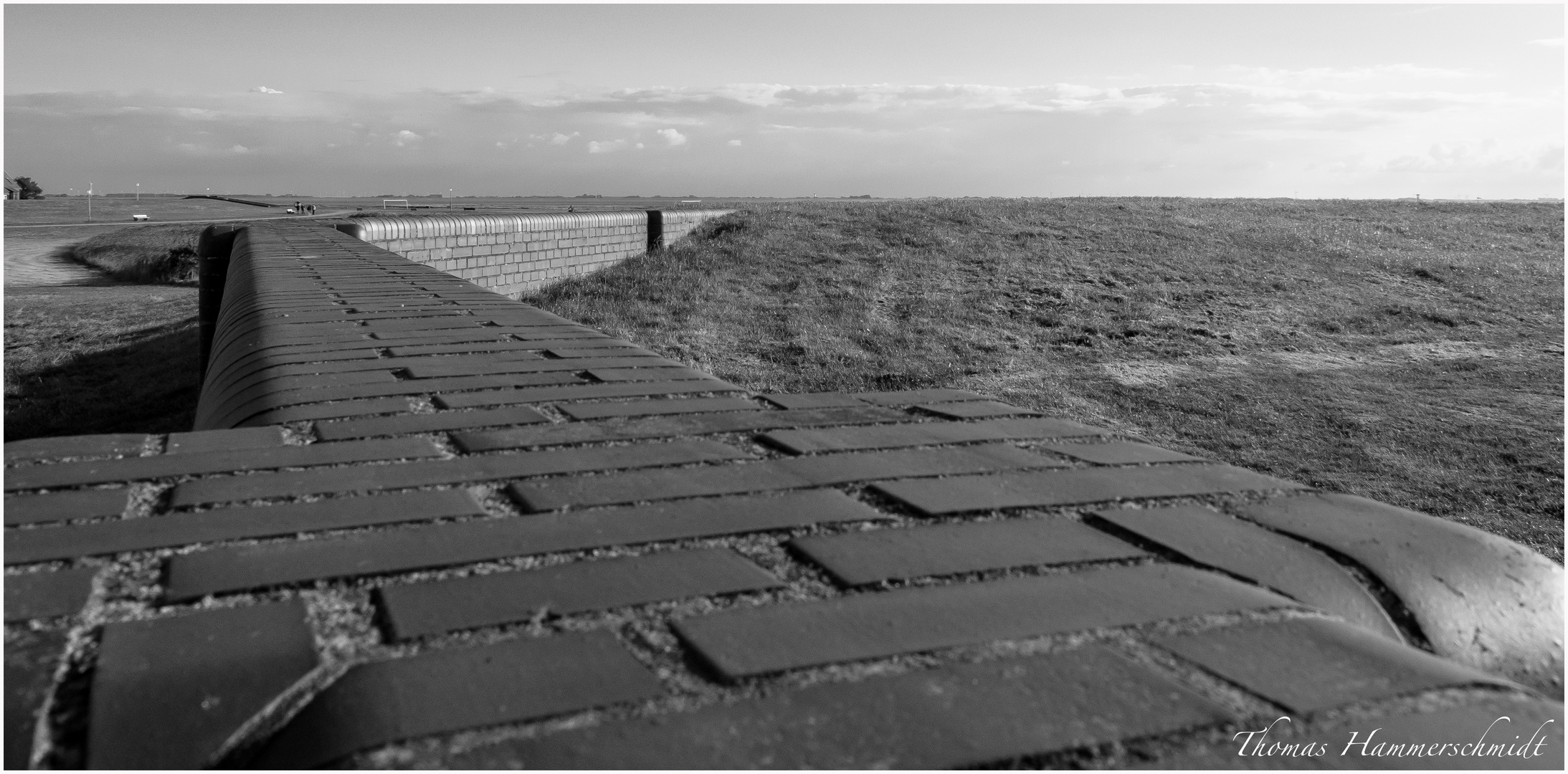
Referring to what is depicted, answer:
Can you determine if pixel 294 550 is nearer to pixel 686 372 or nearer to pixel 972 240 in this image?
pixel 686 372

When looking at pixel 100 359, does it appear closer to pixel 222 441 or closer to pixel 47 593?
pixel 222 441

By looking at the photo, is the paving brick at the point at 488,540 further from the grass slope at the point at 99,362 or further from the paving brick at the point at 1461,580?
the grass slope at the point at 99,362

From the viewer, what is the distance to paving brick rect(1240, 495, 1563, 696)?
1.11 m

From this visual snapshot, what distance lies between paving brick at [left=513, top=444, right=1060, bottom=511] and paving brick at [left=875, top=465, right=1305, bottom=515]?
0.05 metres

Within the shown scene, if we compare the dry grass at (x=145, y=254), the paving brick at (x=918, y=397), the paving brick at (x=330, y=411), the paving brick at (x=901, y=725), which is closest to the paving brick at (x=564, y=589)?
the paving brick at (x=901, y=725)

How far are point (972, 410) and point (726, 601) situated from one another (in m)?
0.93

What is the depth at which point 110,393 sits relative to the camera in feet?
23.0

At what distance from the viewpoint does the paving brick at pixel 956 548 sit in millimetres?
1137

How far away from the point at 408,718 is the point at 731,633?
0.91 feet

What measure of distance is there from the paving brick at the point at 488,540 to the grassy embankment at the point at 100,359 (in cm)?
483

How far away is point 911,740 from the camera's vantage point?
0.80 meters

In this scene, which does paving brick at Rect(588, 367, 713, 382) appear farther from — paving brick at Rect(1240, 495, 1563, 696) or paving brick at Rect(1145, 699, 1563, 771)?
paving brick at Rect(1145, 699, 1563, 771)

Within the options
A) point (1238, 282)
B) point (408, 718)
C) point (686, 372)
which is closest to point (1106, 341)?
point (1238, 282)

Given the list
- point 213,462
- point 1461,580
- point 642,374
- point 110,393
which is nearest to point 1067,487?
point 1461,580
